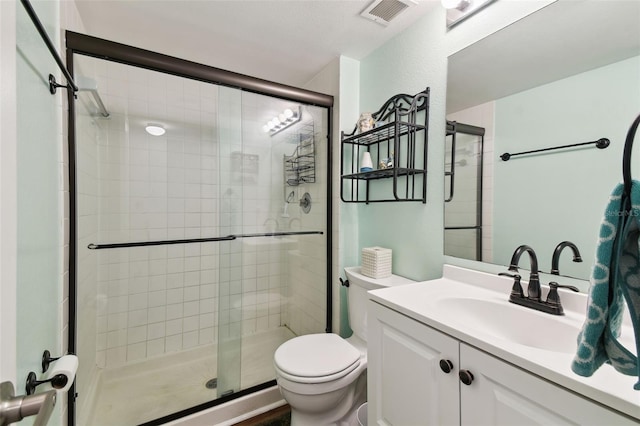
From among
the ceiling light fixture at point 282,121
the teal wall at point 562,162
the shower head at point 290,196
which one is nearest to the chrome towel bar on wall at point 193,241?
the shower head at point 290,196

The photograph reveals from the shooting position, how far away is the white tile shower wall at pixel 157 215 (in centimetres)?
178

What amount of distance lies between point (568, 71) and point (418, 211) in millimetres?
825

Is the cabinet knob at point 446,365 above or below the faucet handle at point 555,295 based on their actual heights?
below

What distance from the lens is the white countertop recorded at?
546mm

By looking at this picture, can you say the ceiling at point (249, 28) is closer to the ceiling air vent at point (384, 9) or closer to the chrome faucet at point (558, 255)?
the ceiling air vent at point (384, 9)

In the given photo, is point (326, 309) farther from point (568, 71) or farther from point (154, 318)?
point (568, 71)

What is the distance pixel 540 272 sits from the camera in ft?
3.41

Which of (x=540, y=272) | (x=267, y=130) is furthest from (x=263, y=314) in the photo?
(x=540, y=272)

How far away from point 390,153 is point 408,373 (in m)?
1.21

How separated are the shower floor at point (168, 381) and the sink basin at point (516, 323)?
1.32 m

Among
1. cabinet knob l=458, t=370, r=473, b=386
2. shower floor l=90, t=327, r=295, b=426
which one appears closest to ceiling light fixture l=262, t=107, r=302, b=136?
shower floor l=90, t=327, r=295, b=426

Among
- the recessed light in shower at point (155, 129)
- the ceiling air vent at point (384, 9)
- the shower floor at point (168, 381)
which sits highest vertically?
the ceiling air vent at point (384, 9)

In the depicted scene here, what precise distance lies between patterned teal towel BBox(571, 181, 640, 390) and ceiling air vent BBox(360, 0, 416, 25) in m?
1.39

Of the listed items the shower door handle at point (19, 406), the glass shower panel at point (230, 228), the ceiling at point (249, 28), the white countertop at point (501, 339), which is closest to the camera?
the shower door handle at point (19, 406)
